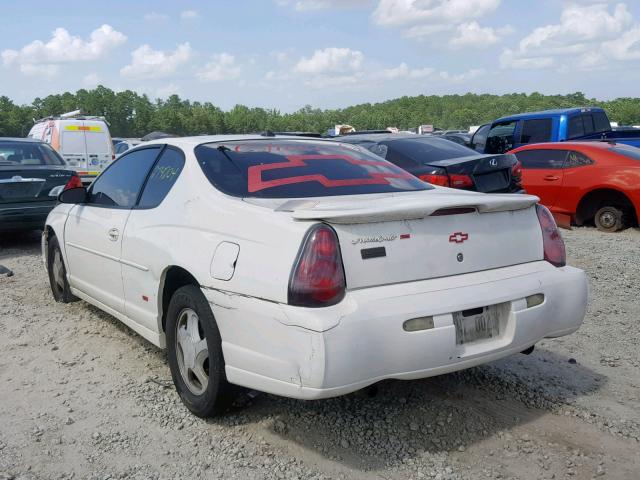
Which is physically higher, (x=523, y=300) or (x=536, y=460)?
(x=523, y=300)

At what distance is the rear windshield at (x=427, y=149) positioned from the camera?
26.4ft

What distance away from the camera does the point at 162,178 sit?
13.1ft

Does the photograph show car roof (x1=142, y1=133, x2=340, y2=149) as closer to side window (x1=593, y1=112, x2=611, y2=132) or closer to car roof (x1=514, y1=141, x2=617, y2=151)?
car roof (x1=514, y1=141, x2=617, y2=151)

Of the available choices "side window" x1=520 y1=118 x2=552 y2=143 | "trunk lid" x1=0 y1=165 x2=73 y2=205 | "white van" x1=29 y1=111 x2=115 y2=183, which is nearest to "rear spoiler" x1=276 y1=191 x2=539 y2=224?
"trunk lid" x1=0 y1=165 x2=73 y2=205

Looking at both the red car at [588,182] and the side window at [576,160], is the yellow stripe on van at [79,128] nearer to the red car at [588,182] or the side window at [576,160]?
the red car at [588,182]

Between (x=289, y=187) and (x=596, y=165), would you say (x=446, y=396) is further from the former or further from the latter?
(x=596, y=165)

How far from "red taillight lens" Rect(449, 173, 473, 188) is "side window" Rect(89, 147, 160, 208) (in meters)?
4.12

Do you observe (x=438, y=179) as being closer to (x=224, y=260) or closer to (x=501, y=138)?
(x=224, y=260)

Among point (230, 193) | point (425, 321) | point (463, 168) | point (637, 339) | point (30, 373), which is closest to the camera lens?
point (425, 321)

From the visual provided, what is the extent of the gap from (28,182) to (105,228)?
4.58 metres

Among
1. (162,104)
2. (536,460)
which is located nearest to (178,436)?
(536,460)

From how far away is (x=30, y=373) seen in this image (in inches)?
163

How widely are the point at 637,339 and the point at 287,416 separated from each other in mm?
2768

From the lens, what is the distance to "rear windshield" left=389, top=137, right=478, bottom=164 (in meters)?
8.04
